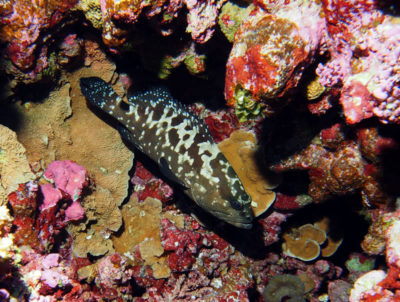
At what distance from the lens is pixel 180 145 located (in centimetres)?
481

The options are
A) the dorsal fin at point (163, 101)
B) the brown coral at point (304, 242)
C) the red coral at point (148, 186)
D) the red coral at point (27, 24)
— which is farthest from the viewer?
the brown coral at point (304, 242)

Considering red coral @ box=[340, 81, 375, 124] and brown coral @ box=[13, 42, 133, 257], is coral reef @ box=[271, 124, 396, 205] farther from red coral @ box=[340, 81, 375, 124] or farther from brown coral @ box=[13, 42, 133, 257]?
brown coral @ box=[13, 42, 133, 257]

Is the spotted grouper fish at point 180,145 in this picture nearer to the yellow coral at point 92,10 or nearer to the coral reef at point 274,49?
the yellow coral at point 92,10

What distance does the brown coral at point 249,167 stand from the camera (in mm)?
4973

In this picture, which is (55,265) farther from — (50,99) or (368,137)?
(368,137)

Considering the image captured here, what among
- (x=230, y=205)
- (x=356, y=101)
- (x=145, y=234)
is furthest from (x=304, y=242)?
(x=356, y=101)

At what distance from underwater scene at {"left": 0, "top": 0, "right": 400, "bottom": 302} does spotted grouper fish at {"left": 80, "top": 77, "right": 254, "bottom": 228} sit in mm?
26

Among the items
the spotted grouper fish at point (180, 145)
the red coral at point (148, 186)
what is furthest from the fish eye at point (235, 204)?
the red coral at point (148, 186)

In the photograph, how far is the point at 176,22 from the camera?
3.68 meters

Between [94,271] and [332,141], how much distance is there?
4.29 metres

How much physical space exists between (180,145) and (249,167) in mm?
1349

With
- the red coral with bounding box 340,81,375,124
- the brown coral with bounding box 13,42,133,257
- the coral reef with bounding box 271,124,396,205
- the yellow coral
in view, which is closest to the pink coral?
the brown coral with bounding box 13,42,133,257

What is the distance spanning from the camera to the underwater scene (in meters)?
2.81

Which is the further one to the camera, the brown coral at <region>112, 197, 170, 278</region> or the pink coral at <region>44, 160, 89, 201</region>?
the brown coral at <region>112, 197, 170, 278</region>
